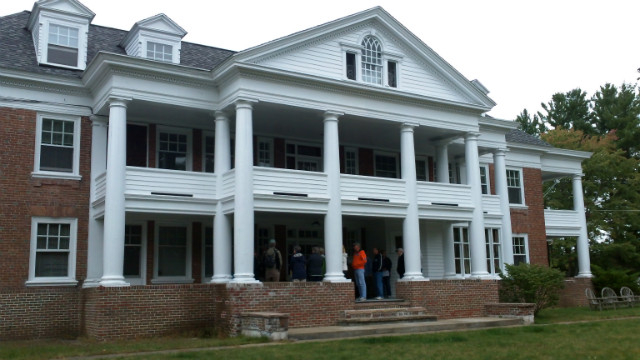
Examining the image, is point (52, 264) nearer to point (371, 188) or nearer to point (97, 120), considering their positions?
point (97, 120)

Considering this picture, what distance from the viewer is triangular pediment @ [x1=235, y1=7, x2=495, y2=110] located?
62.5 ft

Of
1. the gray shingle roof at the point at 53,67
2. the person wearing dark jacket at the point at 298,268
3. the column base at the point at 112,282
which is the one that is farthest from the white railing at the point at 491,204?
the column base at the point at 112,282

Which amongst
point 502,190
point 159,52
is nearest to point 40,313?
point 159,52

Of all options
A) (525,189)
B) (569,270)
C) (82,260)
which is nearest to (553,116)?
(569,270)

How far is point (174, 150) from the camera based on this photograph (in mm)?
20719

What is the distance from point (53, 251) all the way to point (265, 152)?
303 inches

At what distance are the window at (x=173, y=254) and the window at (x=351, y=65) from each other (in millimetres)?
7137

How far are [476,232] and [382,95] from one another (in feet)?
19.3

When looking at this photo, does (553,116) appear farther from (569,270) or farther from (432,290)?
(432,290)

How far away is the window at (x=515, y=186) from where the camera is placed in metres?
28.5

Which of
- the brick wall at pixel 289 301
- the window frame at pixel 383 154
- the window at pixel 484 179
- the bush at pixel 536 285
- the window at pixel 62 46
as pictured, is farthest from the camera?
the window at pixel 484 179

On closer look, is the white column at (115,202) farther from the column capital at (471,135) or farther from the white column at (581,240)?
the white column at (581,240)

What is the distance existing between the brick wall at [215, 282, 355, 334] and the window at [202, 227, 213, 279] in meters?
2.88

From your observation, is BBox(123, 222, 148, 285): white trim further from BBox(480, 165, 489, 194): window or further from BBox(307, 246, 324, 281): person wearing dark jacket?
BBox(480, 165, 489, 194): window
